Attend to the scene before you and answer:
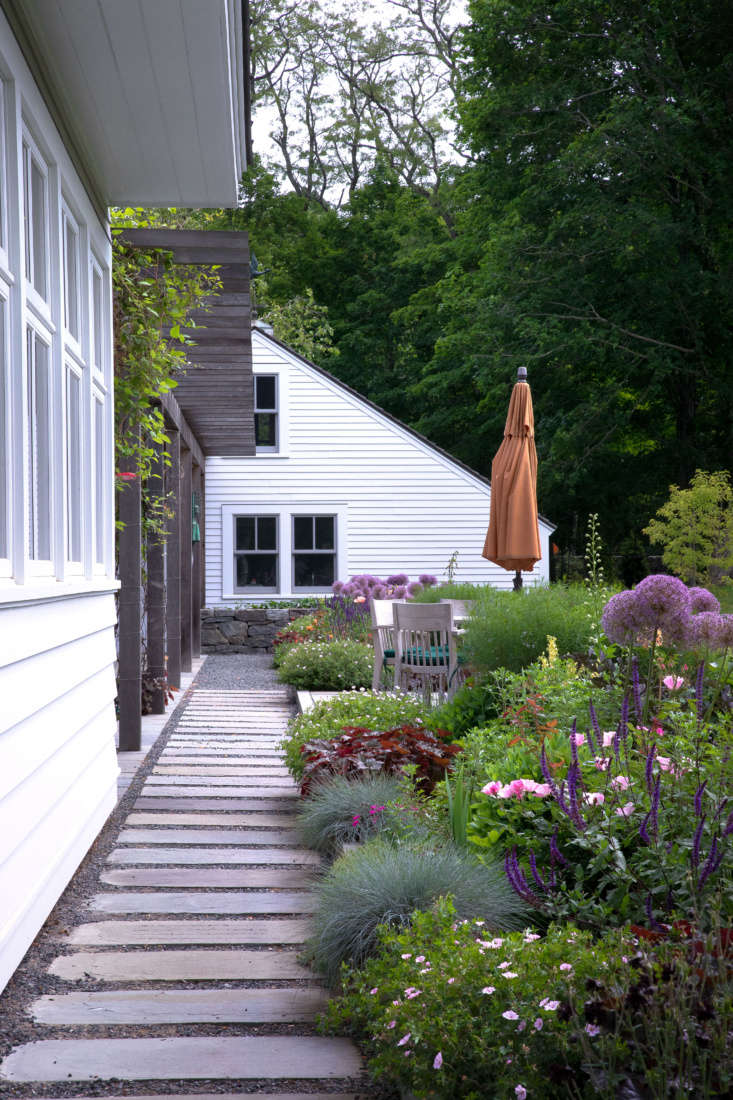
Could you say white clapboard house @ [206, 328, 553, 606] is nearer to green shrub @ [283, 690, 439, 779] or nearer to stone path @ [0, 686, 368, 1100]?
green shrub @ [283, 690, 439, 779]

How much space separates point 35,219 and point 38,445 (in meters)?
0.79

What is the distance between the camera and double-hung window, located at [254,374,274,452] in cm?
1648

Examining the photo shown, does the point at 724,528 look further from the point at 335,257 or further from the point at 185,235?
the point at 185,235

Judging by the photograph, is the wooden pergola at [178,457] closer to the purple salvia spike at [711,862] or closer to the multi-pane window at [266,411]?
the multi-pane window at [266,411]

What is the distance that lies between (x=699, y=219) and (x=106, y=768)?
675 inches

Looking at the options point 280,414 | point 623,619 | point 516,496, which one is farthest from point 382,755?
point 280,414

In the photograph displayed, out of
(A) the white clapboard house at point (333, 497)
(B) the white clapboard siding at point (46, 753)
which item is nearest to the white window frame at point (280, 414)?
(A) the white clapboard house at point (333, 497)

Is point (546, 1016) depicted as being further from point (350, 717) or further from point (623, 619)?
point (350, 717)

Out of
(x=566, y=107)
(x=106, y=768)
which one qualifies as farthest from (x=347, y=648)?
(x=566, y=107)

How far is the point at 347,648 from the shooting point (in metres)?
9.94

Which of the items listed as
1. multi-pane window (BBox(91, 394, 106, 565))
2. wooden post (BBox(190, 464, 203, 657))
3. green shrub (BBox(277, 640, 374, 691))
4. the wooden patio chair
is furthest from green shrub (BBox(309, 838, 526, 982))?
wooden post (BBox(190, 464, 203, 657))

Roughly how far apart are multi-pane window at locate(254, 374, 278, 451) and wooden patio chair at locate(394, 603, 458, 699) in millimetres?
9052

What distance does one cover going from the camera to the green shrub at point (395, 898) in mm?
2885

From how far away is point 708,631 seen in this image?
152 inches
